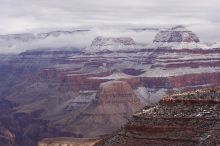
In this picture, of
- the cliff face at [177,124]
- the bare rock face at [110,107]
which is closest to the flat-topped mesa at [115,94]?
the bare rock face at [110,107]

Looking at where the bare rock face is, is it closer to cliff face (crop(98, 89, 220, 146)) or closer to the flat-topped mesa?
the flat-topped mesa

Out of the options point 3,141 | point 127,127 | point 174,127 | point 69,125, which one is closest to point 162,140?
point 174,127

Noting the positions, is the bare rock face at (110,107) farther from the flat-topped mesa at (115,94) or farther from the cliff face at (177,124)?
the cliff face at (177,124)

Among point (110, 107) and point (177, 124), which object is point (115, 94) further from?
point (177, 124)

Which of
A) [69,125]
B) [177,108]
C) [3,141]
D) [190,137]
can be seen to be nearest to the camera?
[190,137]

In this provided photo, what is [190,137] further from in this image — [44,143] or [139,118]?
[44,143]
